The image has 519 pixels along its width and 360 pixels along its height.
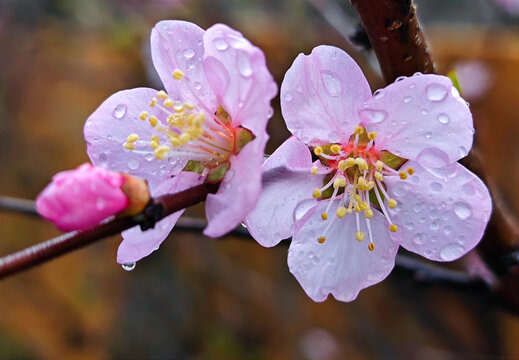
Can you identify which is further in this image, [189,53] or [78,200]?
[189,53]

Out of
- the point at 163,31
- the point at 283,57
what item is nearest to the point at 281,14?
the point at 283,57

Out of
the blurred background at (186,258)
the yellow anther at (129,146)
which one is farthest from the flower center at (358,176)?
the blurred background at (186,258)

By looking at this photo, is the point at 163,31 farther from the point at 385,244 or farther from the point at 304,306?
the point at 304,306

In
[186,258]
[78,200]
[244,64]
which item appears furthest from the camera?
[186,258]

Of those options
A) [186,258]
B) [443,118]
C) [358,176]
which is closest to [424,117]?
[443,118]

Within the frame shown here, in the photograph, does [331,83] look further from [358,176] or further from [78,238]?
[78,238]

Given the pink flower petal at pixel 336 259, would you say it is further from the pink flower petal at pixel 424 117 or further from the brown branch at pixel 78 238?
the brown branch at pixel 78 238

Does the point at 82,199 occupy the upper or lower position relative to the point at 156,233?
upper
